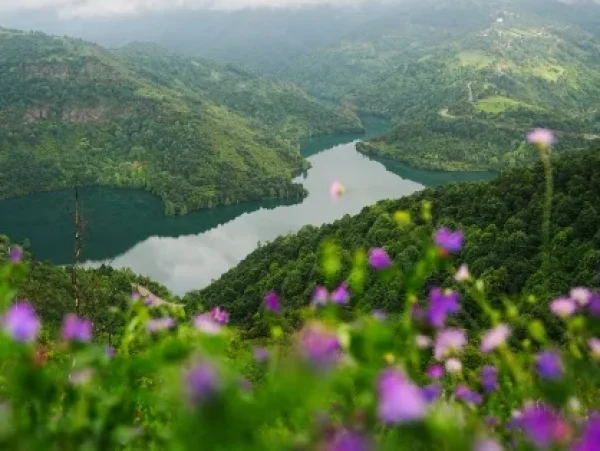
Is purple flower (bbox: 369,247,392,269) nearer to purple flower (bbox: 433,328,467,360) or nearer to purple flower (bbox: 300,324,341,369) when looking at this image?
purple flower (bbox: 433,328,467,360)

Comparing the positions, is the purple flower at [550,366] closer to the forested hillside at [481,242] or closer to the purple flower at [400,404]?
the purple flower at [400,404]

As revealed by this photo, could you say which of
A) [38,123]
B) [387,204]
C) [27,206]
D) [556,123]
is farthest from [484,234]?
[38,123]

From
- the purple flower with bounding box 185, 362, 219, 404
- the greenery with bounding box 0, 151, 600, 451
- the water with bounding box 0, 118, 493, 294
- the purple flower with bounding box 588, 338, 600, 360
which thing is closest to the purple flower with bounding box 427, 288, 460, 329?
the greenery with bounding box 0, 151, 600, 451

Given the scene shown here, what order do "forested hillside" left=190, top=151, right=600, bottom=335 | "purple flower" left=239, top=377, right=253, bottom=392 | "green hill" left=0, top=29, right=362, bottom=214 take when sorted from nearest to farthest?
"purple flower" left=239, top=377, right=253, bottom=392 → "forested hillside" left=190, top=151, right=600, bottom=335 → "green hill" left=0, top=29, right=362, bottom=214

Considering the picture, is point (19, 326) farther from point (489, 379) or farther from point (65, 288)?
point (65, 288)

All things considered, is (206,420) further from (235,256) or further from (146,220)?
(146,220)

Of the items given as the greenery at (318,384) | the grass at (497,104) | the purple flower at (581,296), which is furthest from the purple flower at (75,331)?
the grass at (497,104)

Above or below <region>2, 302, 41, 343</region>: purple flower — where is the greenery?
below
